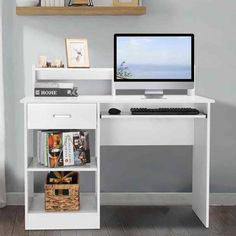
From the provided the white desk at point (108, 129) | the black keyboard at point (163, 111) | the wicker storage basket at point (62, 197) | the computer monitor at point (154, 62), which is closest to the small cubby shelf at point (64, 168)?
the white desk at point (108, 129)

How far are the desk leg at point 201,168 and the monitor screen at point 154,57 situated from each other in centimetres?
33

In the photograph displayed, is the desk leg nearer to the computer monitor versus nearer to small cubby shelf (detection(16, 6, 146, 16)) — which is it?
the computer monitor

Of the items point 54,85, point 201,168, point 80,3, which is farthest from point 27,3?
point 201,168

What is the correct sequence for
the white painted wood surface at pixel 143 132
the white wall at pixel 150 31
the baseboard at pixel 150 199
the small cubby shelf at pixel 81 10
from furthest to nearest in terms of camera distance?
the baseboard at pixel 150 199
the white wall at pixel 150 31
the small cubby shelf at pixel 81 10
the white painted wood surface at pixel 143 132

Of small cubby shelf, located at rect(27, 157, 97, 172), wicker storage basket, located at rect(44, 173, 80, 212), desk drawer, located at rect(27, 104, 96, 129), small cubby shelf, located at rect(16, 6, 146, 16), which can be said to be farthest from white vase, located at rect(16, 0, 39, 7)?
wicker storage basket, located at rect(44, 173, 80, 212)

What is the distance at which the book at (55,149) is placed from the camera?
3521mm

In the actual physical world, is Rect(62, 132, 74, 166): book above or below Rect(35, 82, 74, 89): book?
below

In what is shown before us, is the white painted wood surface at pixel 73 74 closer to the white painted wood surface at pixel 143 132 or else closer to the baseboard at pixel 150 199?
the white painted wood surface at pixel 143 132

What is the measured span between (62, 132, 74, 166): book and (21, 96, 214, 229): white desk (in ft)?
0.21

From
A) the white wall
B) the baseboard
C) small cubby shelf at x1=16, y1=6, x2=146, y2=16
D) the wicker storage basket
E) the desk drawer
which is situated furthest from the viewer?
the baseboard

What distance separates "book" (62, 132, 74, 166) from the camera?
139 inches

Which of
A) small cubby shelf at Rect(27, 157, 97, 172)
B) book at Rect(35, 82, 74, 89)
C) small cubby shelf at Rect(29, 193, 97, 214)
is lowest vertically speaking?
small cubby shelf at Rect(29, 193, 97, 214)

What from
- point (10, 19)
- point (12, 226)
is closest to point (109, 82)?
point (10, 19)

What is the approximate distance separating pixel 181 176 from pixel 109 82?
0.78 m
